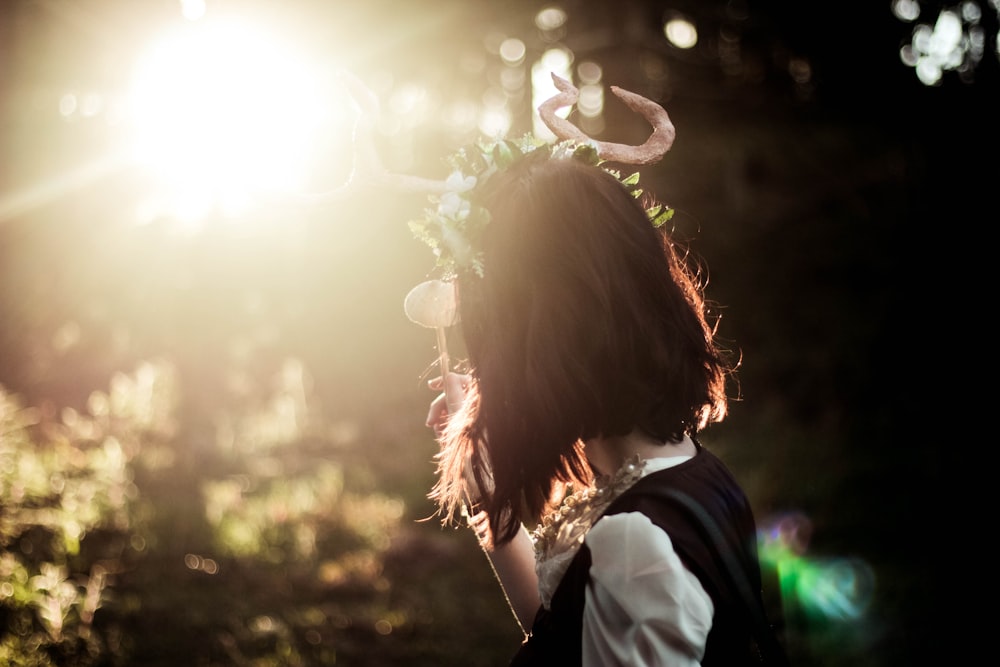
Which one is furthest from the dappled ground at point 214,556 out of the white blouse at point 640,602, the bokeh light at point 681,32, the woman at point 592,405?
the bokeh light at point 681,32

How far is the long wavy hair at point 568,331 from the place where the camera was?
1344mm

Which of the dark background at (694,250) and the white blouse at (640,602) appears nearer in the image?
the white blouse at (640,602)

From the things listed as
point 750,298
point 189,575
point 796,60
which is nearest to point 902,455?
point 750,298

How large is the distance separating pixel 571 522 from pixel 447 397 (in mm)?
434

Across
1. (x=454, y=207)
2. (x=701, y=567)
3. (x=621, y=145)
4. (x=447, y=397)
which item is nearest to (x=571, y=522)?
(x=701, y=567)

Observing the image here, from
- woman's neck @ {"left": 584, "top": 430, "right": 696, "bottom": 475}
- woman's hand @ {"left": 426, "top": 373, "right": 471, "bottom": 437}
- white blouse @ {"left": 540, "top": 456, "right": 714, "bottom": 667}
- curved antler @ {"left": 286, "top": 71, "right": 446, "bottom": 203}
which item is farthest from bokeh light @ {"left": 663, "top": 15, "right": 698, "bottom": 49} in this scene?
white blouse @ {"left": 540, "top": 456, "right": 714, "bottom": 667}

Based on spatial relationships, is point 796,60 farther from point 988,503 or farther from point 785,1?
point 988,503

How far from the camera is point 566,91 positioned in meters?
1.74

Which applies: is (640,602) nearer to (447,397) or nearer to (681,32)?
(447,397)

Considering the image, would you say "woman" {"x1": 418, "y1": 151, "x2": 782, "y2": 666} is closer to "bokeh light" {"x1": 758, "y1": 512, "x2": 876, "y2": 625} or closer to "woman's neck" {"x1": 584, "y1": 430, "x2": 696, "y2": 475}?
"woman's neck" {"x1": 584, "y1": 430, "x2": 696, "y2": 475}

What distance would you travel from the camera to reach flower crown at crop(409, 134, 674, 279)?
147 centimetres

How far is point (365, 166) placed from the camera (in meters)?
1.73

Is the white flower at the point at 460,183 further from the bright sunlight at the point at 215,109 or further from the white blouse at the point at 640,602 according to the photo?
the bright sunlight at the point at 215,109

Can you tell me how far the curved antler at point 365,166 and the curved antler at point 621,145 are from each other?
284 mm
